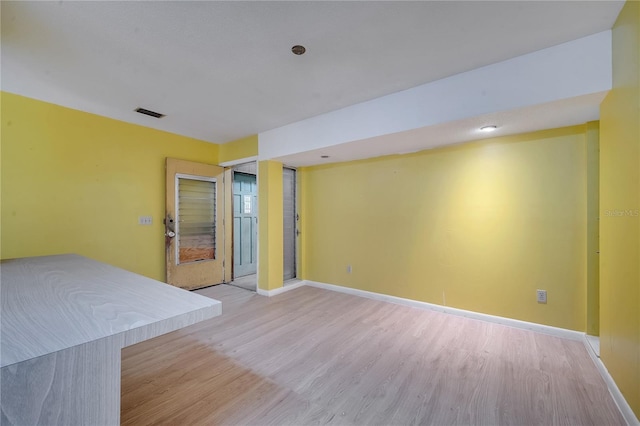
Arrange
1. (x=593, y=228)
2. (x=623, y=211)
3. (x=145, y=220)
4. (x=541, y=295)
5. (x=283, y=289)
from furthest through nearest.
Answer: (x=283, y=289)
(x=145, y=220)
(x=541, y=295)
(x=593, y=228)
(x=623, y=211)

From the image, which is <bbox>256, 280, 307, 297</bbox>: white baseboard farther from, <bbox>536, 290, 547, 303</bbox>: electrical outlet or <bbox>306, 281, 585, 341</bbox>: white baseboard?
<bbox>536, 290, 547, 303</bbox>: electrical outlet

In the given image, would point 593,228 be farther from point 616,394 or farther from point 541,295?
point 616,394

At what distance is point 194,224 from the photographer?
13.1 ft

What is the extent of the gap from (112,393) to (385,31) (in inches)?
89.1

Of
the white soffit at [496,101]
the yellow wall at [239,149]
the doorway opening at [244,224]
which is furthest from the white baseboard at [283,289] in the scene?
the white soffit at [496,101]

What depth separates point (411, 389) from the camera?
1775mm

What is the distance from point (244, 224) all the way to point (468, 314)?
3.96 meters

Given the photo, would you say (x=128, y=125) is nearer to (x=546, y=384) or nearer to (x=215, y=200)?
(x=215, y=200)

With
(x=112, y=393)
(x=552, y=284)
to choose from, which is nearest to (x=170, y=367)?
(x=112, y=393)

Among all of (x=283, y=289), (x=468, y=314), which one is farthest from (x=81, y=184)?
(x=468, y=314)

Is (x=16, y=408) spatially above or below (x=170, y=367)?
above

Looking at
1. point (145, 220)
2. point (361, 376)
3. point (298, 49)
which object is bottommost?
point (361, 376)

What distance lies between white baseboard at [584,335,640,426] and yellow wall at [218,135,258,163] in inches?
164

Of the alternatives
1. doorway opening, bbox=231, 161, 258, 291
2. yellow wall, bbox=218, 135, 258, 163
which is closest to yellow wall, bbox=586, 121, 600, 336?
yellow wall, bbox=218, 135, 258, 163
